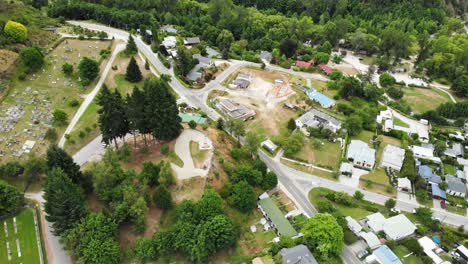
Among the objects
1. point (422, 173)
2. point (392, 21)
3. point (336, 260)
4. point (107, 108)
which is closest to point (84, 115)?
point (107, 108)

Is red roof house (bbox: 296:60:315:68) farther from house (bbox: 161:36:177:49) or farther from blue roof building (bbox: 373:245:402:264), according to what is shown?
blue roof building (bbox: 373:245:402:264)

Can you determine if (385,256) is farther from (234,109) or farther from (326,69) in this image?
(326,69)

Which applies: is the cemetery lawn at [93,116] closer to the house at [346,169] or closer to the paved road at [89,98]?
the paved road at [89,98]

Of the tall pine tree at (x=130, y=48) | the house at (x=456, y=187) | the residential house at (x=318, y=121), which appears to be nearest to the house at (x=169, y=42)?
the tall pine tree at (x=130, y=48)

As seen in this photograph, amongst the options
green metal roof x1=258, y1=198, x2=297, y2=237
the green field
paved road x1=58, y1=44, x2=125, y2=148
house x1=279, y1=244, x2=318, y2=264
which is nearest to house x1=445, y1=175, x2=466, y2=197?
green metal roof x1=258, y1=198, x2=297, y2=237

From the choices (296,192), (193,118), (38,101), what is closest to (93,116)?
(38,101)

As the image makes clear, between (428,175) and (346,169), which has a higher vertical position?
(428,175)

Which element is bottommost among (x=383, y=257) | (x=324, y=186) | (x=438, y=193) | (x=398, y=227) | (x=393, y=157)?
(x=324, y=186)
